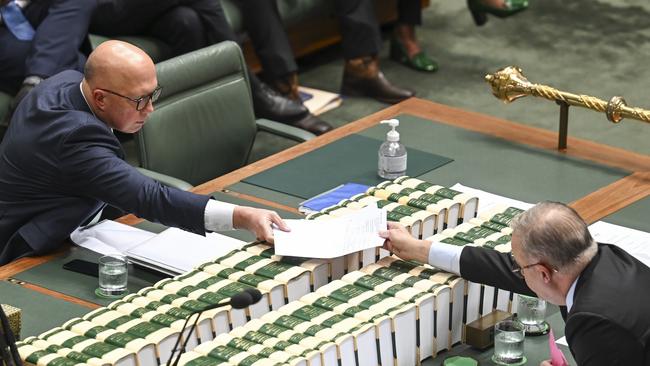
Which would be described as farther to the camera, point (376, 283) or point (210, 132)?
point (210, 132)

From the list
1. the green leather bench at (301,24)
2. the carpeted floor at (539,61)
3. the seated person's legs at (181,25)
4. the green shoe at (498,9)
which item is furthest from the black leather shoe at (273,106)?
the green shoe at (498,9)

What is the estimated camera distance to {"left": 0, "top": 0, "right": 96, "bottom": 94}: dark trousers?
573 cm

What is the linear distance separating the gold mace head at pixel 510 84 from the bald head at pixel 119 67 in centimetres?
137

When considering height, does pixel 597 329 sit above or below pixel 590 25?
above

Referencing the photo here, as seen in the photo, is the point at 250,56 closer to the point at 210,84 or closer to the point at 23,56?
the point at 23,56

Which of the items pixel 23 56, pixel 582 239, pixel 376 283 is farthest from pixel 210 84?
pixel 582 239

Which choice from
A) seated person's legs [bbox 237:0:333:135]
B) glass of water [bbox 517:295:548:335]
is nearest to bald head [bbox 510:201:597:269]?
glass of water [bbox 517:295:548:335]

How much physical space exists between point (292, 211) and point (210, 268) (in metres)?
0.77

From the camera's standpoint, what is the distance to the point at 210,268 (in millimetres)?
3404

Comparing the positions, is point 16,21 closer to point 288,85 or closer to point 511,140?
point 288,85

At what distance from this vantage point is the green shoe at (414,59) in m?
7.49

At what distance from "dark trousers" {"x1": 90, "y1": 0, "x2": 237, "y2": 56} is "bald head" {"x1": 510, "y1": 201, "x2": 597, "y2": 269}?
351 centimetres

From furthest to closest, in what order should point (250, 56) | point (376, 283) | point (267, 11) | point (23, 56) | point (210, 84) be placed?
1. point (250, 56)
2. point (267, 11)
3. point (23, 56)
4. point (210, 84)
5. point (376, 283)

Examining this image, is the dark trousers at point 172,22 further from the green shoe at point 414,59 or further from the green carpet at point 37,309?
the green carpet at point 37,309
